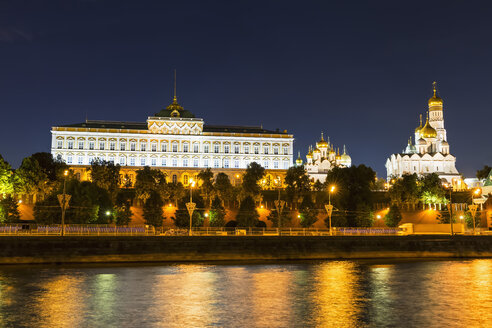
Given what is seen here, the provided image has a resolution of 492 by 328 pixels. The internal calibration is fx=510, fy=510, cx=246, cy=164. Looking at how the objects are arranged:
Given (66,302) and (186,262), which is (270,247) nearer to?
(186,262)

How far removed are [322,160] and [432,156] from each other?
34.5 m

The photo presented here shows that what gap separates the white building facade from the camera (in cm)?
14625

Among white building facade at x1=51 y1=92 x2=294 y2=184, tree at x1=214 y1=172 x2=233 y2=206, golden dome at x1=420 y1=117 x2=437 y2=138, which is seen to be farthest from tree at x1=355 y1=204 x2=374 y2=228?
golden dome at x1=420 y1=117 x2=437 y2=138

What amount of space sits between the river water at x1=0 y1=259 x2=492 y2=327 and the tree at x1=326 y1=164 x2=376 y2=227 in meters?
40.9

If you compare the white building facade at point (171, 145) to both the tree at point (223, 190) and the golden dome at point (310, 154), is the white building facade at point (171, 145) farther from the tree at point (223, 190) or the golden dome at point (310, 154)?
the tree at point (223, 190)

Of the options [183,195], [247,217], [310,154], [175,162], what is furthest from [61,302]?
[310,154]

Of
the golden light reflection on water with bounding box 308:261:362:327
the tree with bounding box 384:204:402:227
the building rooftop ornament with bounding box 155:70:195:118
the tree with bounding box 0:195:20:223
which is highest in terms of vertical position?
the building rooftop ornament with bounding box 155:70:195:118

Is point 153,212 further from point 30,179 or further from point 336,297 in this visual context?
point 336,297

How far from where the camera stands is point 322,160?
168 meters

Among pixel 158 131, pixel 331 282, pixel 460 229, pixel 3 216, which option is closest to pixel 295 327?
pixel 331 282

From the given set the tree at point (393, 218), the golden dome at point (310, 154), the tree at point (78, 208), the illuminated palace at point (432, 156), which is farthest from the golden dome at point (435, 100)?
the tree at point (78, 208)

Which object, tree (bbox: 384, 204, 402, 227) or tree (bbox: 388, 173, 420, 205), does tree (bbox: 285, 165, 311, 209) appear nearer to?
tree (bbox: 388, 173, 420, 205)

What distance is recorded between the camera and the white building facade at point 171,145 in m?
146

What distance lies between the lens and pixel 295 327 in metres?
25.2
